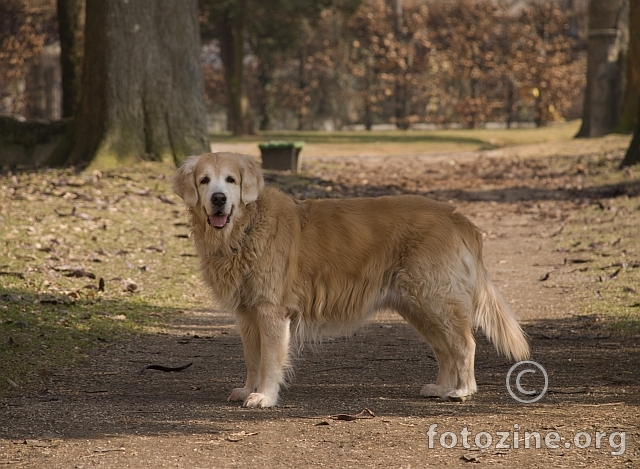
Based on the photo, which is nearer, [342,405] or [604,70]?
[342,405]

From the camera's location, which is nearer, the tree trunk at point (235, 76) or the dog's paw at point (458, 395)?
the dog's paw at point (458, 395)

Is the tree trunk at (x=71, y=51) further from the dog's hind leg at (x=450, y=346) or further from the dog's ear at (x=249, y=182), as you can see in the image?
the dog's hind leg at (x=450, y=346)

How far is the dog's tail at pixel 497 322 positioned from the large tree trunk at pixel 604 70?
1868 centimetres

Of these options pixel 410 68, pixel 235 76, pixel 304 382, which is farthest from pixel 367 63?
pixel 304 382

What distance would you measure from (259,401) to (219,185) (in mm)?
1317

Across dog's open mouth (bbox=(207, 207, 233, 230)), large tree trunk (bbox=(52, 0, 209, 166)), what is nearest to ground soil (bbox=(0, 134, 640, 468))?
dog's open mouth (bbox=(207, 207, 233, 230))

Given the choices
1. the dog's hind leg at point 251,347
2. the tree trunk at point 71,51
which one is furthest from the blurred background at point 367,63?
the dog's hind leg at point 251,347

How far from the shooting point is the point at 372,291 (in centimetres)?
591

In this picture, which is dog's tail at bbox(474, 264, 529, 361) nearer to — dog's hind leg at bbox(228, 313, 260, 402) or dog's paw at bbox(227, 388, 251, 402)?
dog's hind leg at bbox(228, 313, 260, 402)

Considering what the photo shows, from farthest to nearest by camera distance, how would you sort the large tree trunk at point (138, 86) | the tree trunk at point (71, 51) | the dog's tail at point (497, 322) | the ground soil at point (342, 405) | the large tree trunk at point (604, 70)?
the large tree trunk at point (604, 70)
the tree trunk at point (71, 51)
the large tree trunk at point (138, 86)
the dog's tail at point (497, 322)
the ground soil at point (342, 405)

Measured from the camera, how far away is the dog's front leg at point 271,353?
555 centimetres

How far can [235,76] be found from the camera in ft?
91.0

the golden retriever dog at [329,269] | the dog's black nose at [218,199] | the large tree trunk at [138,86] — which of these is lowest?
the golden retriever dog at [329,269]

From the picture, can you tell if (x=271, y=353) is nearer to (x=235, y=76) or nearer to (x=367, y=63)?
(x=235, y=76)
